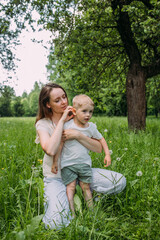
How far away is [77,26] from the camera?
602 centimetres

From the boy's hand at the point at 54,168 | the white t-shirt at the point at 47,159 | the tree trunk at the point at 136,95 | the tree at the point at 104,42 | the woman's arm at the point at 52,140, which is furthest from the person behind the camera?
the tree trunk at the point at 136,95

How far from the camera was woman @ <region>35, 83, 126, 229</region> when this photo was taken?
2.26 metres

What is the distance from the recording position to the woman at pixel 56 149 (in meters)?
2.26

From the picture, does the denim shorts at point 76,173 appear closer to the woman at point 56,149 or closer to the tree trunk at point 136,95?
the woman at point 56,149

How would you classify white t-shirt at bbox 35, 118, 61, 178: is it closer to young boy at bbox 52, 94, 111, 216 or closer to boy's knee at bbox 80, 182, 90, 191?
young boy at bbox 52, 94, 111, 216

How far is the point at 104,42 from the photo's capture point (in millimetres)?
6969

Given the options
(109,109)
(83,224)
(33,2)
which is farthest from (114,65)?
(109,109)

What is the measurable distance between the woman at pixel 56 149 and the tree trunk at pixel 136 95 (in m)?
4.35

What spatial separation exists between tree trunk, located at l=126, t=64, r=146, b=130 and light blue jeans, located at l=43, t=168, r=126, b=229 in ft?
14.2

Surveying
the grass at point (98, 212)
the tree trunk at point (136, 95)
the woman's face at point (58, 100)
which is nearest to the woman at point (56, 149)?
the woman's face at point (58, 100)

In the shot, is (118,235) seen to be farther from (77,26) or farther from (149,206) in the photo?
(77,26)

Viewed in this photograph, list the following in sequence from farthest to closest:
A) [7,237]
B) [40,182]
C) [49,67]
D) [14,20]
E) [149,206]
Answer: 1. [49,67]
2. [14,20]
3. [40,182]
4. [149,206]
5. [7,237]

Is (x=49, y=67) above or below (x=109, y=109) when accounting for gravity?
above

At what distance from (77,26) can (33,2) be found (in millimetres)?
1418
